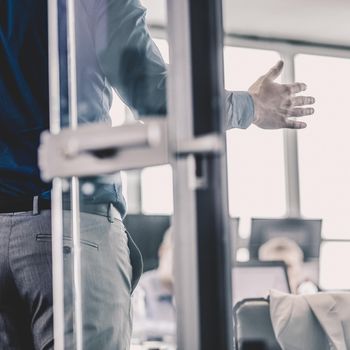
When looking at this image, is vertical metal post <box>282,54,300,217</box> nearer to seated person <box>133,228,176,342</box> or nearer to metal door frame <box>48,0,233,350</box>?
seated person <box>133,228,176,342</box>

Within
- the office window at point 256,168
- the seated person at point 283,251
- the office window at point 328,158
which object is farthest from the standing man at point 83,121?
the office window at point 328,158

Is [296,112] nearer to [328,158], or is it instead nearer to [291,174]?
[328,158]

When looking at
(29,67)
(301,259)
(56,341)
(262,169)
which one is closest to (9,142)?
(29,67)

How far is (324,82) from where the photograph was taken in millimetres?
5996

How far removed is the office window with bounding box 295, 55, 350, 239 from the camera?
583 cm

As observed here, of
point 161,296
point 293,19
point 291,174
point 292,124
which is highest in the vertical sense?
point 293,19

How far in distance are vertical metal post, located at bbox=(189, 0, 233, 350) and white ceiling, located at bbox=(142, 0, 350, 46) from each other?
4.50 meters

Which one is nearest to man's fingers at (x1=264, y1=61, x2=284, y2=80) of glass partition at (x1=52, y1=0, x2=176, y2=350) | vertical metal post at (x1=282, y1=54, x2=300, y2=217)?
glass partition at (x1=52, y1=0, x2=176, y2=350)

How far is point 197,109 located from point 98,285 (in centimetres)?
45

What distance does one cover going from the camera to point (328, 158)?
19.3ft

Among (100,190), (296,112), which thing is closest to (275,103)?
(296,112)

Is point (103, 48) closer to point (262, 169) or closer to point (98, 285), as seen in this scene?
point (98, 285)

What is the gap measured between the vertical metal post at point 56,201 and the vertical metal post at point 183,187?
33cm

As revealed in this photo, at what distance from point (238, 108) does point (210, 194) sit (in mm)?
290
